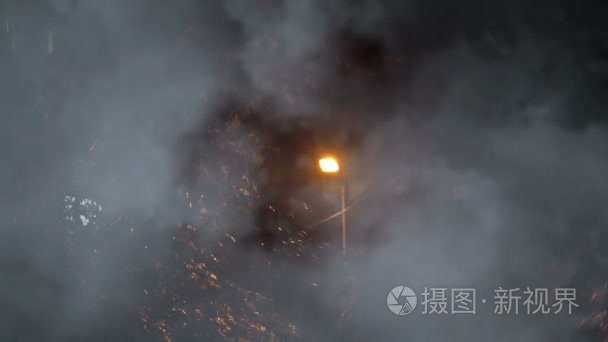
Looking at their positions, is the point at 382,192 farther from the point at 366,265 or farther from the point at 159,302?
the point at 159,302

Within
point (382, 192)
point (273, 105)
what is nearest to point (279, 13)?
point (273, 105)

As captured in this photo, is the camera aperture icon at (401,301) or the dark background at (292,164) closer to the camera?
the dark background at (292,164)

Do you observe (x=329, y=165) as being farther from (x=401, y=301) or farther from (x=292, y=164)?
(x=401, y=301)

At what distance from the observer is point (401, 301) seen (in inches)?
86.6

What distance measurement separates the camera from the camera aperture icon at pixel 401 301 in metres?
2.20

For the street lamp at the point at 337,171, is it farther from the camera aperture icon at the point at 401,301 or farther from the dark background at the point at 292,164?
the camera aperture icon at the point at 401,301

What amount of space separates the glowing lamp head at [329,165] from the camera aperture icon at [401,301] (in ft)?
2.26

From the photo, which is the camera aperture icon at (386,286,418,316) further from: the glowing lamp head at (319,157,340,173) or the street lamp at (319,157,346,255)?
the glowing lamp head at (319,157,340,173)

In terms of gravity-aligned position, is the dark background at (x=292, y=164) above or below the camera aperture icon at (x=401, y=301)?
above

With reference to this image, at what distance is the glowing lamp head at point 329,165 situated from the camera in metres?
2.23

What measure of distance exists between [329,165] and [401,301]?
785 mm

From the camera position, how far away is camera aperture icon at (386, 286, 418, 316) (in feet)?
7.20

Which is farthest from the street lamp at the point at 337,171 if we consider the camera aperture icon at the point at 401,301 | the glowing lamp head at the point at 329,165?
the camera aperture icon at the point at 401,301

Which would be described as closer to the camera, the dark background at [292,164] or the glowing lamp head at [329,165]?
the dark background at [292,164]
